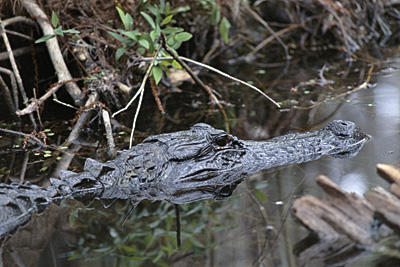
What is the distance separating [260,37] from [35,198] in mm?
6619

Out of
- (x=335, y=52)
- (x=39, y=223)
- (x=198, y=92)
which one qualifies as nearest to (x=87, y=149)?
(x=39, y=223)

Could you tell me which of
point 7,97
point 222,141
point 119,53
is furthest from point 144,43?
point 222,141

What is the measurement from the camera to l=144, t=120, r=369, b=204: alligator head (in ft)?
11.4

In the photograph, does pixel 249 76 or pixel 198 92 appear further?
pixel 249 76

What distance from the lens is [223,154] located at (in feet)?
12.0

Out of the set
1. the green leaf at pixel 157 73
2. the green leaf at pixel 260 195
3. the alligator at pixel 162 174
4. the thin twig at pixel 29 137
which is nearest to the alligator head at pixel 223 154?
the alligator at pixel 162 174

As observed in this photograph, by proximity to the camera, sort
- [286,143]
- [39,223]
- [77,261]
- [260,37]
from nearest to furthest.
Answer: [77,261], [39,223], [286,143], [260,37]

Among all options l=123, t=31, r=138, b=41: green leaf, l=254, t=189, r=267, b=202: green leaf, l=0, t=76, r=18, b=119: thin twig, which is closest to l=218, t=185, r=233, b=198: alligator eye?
l=254, t=189, r=267, b=202: green leaf

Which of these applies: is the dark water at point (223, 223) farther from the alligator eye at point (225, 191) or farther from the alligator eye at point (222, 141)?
the alligator eye at point (222, 141)

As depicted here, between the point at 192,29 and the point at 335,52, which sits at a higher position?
the point at 192,29

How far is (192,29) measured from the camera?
830 centimetres

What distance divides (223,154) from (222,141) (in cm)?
11

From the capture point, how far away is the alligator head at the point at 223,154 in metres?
3.49

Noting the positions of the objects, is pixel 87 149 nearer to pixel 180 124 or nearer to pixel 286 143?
pixel 180 124
